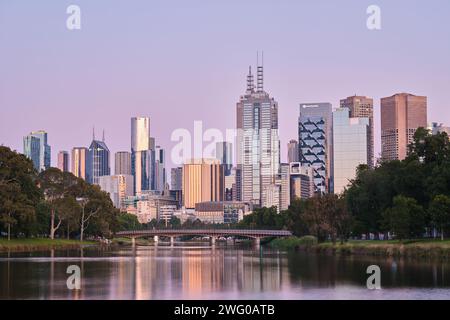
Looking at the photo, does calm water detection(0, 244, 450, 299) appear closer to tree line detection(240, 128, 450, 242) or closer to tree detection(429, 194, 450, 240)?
tree detection(429, 194, 450, 240)

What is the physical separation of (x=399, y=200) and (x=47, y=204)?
72.9 metres

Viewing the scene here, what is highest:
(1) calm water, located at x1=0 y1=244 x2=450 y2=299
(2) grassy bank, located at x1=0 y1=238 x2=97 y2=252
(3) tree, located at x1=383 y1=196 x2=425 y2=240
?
(3) tree, located at x1=383 y1=196 x2=425 y2=240

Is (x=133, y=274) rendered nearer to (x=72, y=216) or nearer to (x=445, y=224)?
(x=445, y=224)

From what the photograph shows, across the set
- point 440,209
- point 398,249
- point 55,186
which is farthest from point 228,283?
point 55,186

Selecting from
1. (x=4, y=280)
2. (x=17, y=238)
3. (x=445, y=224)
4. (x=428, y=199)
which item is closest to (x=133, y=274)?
(x=4, y=280)

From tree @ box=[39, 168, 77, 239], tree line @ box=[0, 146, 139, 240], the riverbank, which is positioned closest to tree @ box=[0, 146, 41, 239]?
tree line @ box=[0, 146, 139, 240]

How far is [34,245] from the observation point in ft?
454

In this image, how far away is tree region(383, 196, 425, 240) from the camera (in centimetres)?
10906

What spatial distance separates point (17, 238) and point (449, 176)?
70.8 metres

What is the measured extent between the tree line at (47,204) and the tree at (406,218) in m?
52.4

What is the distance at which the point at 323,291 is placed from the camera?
51.0 meters

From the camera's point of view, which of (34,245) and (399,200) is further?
(34,245)

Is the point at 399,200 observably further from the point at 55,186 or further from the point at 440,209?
the point at 55,186

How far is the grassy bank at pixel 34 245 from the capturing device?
127325 mm
